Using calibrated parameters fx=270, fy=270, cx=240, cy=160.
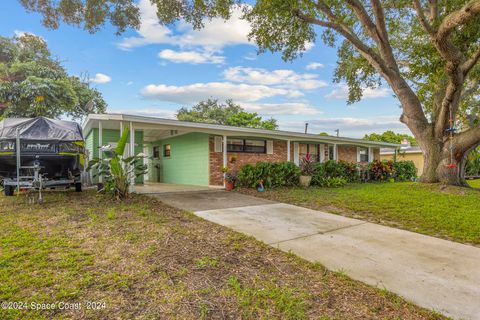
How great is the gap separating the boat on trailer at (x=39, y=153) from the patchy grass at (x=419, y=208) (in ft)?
19.5

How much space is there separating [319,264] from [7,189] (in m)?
9.28

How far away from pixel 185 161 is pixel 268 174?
448cm

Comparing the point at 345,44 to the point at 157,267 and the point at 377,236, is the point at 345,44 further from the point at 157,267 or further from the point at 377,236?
the point at 157,267

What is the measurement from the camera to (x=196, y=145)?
490 inches

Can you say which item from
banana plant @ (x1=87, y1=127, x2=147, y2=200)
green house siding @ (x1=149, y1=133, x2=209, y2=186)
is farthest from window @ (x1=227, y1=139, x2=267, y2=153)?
banana plant @ (x1=87, y1=127, x2=147, y2=200)

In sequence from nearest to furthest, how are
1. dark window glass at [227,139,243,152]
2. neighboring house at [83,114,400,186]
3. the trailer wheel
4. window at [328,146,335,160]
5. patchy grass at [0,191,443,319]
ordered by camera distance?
patchy grass at [0,191,443,319] < the trailer wheel < neighboring house at [83,114,400,186] < dark window glass at [227,139,243,152] < window at [328,146,335,160]

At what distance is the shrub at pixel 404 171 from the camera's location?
55.1ft

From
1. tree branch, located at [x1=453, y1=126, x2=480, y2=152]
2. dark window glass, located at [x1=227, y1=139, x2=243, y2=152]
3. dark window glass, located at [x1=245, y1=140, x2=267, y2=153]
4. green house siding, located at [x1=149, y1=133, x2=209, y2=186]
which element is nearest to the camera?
tree branch, located at [x1=453, y1=126, x2=480, y2=152]

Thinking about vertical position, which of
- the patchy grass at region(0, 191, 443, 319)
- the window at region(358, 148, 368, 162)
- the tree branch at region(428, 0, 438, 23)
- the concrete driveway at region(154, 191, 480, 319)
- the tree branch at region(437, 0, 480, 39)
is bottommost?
the concrete driveway at region(154, 191, 480, 319)

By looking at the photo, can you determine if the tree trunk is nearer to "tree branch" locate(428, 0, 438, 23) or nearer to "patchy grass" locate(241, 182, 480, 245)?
"patchy grass" locate(241, 182, 480, 245)

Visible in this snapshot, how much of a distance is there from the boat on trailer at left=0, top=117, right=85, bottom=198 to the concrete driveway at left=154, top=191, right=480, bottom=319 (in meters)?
4.62

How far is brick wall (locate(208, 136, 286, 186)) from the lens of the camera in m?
11.8

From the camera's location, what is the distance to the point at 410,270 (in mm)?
3209

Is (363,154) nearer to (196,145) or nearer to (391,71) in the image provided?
(391,71)
